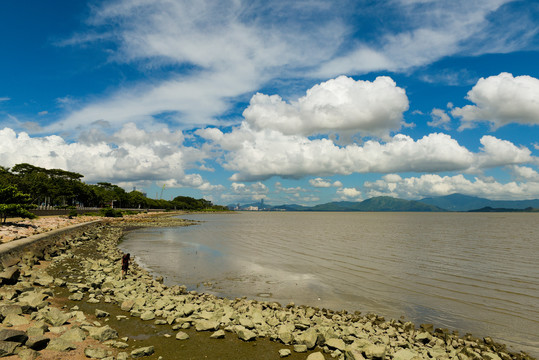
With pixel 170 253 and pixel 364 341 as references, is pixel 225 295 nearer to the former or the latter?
pixel 364 341

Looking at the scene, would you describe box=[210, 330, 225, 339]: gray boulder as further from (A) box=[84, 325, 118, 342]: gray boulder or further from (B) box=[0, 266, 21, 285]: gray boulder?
(B) box=[0, 266, 21, 285]: gray boulder

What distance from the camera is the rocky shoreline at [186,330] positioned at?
9.54 m

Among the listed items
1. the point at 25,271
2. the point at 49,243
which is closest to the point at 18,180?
the point at 49,243

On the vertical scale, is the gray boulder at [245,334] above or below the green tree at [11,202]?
below

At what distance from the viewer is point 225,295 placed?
18797 mm

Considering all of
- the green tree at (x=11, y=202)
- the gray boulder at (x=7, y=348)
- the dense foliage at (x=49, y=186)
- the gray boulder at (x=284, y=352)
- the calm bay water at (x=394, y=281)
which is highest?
the dense foliage at (x=49, y=186)

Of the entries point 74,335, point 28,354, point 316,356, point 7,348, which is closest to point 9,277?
point 74,335

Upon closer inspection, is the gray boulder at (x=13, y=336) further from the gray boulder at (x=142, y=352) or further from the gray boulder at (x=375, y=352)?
the gray boulder at (x=375, y=352)

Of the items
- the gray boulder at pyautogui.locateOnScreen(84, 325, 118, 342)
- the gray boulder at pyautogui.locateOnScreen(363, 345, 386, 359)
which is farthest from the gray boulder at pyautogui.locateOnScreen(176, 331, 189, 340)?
the gray boulder at pyautogui.locateOnScreen(363, 345, 386, 359)

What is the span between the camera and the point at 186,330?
38.2ft

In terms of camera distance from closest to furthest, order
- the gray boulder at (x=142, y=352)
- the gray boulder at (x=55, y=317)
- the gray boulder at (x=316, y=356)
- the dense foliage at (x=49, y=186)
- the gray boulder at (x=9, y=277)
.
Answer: the gray boulder at (x=142, y=352), the gray boulder at (x=316, y=356), the gray boulder at (x=55, y=317), the gray boulder at (x=9, y=277), the dense foliage at (x=49, y=186)

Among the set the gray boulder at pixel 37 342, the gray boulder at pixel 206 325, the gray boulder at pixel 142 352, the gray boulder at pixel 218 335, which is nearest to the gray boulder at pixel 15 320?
the gray boulder at pixel 37 342

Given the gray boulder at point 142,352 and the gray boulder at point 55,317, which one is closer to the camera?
the gray boulder at point 142,352

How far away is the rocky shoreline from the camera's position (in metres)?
9.54
